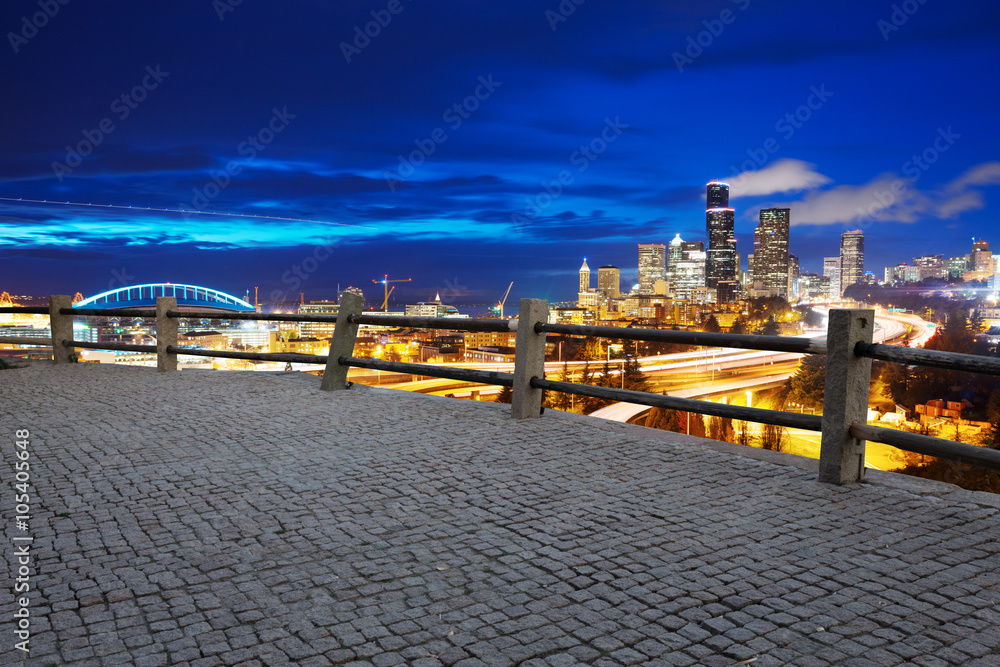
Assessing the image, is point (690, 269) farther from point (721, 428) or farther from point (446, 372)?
point (446, 372)

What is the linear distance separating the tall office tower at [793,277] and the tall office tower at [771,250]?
1078 mm

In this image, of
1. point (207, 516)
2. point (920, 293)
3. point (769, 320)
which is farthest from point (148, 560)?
point (769, 320)

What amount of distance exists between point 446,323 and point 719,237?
133553 millimetres

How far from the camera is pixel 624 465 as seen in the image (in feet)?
14.9

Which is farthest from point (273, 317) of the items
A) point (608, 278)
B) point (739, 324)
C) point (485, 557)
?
point (608, 278)

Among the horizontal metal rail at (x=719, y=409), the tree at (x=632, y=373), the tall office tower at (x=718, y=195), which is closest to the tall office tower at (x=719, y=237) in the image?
the tall office tower at (x=718, y=195)

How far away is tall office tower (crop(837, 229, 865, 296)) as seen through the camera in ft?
252

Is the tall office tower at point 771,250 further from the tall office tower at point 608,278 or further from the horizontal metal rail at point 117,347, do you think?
the horizontal metal rail at point 117,347

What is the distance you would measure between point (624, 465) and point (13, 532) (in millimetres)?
3458

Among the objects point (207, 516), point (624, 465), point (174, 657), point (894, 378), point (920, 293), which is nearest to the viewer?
point (174, 657)

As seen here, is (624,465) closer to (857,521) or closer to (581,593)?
(857,521)

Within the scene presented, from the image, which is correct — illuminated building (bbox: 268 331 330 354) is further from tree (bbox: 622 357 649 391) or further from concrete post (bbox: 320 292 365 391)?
tree (bbox: 622 357 649 391)

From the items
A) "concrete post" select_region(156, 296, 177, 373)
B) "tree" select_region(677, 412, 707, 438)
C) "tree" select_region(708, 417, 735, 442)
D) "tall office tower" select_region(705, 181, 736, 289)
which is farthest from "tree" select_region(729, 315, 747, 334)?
"tall office tower" select_region(705, 181, 736, 289)

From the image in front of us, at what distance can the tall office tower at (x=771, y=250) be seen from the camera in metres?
89.6
